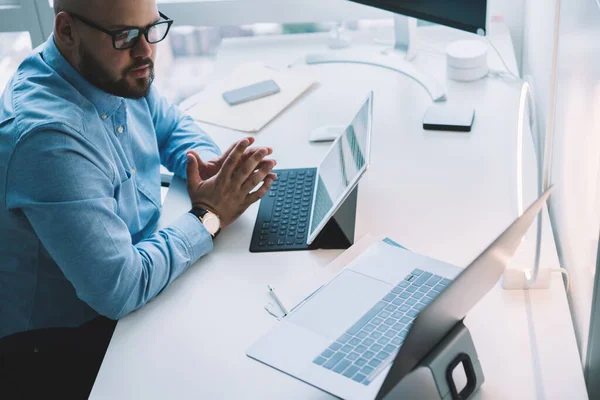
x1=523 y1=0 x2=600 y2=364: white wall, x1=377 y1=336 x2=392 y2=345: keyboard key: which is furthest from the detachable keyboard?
x1=523 y1=0 x2=600 y2=364: white wall

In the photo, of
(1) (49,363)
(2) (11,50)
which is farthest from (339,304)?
(2) (11,50)

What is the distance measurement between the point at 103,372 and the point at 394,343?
0.46 m

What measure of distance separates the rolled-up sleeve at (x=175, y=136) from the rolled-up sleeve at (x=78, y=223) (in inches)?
16.2

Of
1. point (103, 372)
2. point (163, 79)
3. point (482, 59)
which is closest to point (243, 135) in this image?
point (482, 59)

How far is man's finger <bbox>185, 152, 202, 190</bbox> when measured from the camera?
5.04 ft

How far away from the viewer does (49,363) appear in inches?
53.8

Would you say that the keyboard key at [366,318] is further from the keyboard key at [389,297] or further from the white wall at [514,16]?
the white wall at [514,16]

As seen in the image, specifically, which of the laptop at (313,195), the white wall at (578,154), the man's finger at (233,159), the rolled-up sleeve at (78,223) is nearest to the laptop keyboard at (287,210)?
the laptop at (313,195)

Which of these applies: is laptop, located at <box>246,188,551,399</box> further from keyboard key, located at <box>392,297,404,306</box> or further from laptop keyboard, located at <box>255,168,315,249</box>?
laptop keyboard, located at <box>255,168,315,249</box>

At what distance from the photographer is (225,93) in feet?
6.52

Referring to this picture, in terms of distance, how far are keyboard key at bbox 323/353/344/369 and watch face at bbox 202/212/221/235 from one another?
0.44 metres

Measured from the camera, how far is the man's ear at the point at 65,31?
1.35 metres

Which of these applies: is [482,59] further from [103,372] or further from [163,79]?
[163,79]

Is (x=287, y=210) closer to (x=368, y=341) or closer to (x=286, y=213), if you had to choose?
(x=286, y=213)
